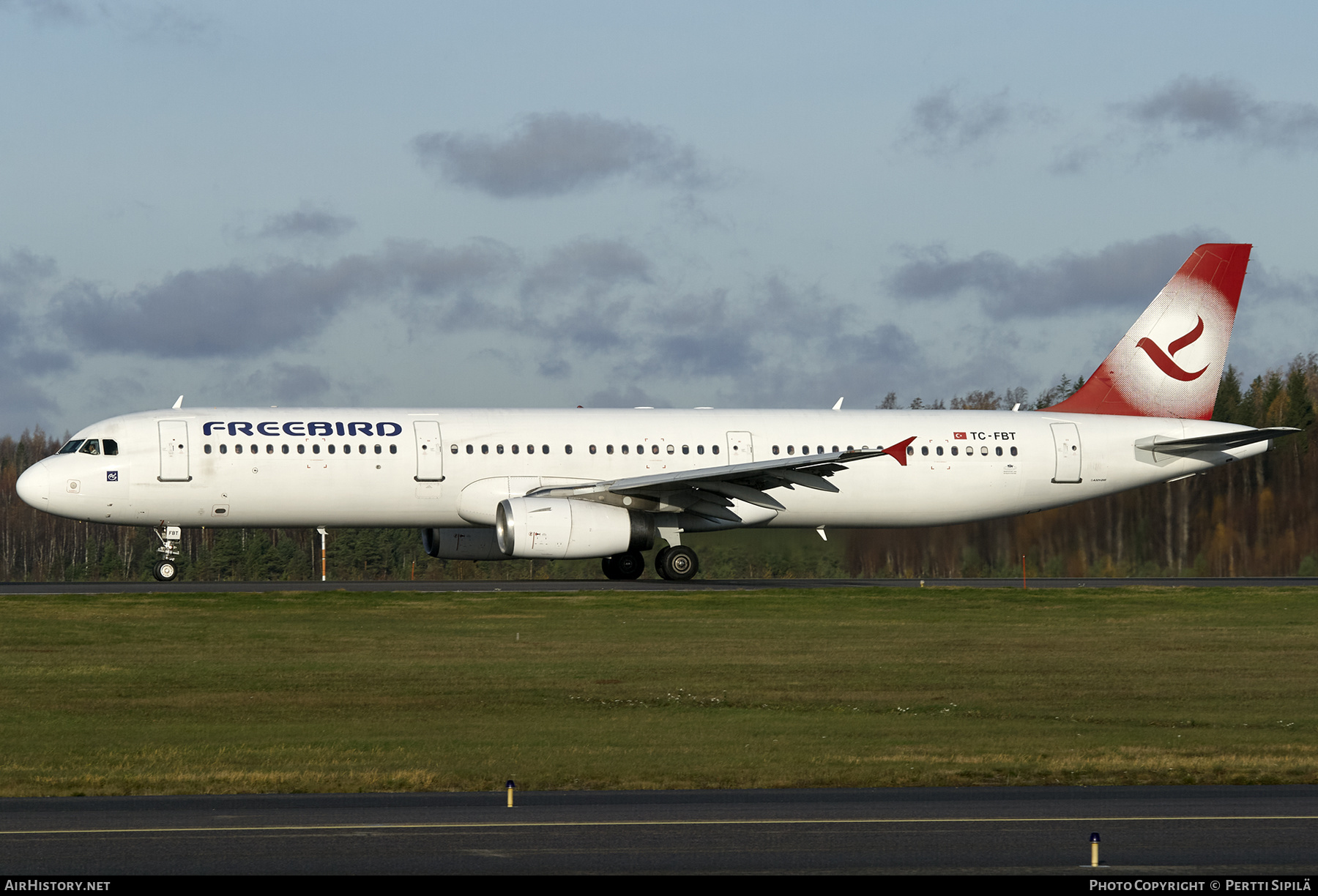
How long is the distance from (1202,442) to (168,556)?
80.4ft

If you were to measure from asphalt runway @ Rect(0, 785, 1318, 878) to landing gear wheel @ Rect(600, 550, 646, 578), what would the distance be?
77.8ft

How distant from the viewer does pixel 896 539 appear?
38.2 metres

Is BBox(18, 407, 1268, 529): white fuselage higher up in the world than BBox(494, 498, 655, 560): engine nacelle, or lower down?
higher up

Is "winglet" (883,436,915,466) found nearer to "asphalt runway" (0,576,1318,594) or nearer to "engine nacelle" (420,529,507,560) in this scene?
"asphalt runway" (0,576,1318,594)

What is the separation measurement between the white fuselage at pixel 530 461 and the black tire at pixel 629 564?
215 cm

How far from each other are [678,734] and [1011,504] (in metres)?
23.4

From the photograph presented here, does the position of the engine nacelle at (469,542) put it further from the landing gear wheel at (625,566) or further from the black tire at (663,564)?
the black tire at (663,564)

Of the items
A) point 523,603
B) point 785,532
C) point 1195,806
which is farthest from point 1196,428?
point 1195,806

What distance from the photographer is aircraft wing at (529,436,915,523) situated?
3281 cm

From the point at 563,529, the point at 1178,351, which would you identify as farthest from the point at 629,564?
the point at 1178,351

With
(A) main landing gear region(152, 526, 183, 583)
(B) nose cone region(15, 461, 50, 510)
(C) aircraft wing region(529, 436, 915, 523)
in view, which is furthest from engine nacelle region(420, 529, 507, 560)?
(B) nose cone region(15, 461, 50, 510)

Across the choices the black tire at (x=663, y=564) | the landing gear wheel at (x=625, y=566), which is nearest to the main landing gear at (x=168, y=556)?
the landing gear wheel at (x=625, y=566)

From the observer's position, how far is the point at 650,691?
1916cm

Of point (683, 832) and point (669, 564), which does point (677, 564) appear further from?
point (683, 832)
